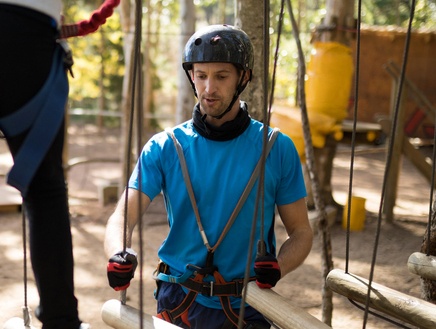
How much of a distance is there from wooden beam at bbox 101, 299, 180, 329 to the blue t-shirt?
0.54m

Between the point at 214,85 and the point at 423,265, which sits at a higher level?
the point at 214,85

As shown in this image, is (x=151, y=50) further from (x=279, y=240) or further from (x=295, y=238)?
(x=295, y=238)

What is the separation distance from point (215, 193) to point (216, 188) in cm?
A: 2

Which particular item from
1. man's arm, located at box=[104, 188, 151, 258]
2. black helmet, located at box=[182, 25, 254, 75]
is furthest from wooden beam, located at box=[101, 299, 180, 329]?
black helmet, located at box=[182, 25, 254, 75]

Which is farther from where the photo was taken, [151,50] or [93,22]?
[151,50]

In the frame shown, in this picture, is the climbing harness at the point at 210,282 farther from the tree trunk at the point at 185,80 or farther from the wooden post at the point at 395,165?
the wooden post at the point at 395,165

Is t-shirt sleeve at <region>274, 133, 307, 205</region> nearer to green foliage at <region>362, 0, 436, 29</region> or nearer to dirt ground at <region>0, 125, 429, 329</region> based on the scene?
dirt ground at <region>0, 125, 429, 329</region>

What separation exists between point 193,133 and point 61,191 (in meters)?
1.22

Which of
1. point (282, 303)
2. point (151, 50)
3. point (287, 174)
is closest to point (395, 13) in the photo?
point (151, 50)

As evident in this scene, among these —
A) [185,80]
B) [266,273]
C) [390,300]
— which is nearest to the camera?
[266,273]

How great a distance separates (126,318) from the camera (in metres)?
2.32

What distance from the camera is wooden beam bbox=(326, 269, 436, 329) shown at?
245 cm

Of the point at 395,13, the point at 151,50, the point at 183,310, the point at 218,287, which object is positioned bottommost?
the point at 183,310

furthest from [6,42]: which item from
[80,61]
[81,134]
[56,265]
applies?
[81,134]
